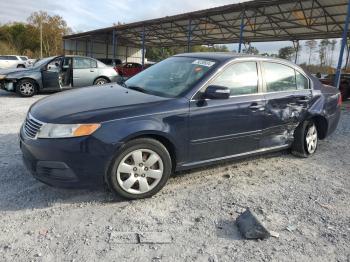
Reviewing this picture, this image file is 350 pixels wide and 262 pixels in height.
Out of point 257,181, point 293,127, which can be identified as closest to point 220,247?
point 257,181

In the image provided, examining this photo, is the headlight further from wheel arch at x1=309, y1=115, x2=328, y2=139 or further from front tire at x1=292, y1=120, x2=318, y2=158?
wheel arch at x1=309, y1=115, x2=328, y2=139

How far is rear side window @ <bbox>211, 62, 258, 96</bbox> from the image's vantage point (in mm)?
4172

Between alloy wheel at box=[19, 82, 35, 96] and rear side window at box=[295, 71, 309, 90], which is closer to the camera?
rear side window at box=[295, 71, 309, 90]

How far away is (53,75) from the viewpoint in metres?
11.3

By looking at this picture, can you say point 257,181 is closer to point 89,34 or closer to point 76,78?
point 76,78

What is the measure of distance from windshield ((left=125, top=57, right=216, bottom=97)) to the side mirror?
21 cm

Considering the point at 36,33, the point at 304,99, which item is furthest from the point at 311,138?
the point at 36,33

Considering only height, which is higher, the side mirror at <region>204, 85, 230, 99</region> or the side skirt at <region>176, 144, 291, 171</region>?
the side mirror at <region>204, 85, 230, 99</region>

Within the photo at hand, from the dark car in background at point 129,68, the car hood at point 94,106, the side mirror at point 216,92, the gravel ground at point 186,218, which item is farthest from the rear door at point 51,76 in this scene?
the dark car in background at point 129,68

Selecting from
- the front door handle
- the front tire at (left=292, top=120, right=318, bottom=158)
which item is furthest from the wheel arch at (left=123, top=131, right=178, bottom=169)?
the front tire at (left=292, top=120, right=318, bottom=158)

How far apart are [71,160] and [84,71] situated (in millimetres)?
9308

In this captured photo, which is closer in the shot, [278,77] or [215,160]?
[215,160]

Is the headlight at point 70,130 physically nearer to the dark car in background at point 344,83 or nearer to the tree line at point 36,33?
the dark car in background at point 344,83

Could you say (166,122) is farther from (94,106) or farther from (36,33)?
(36,33)
